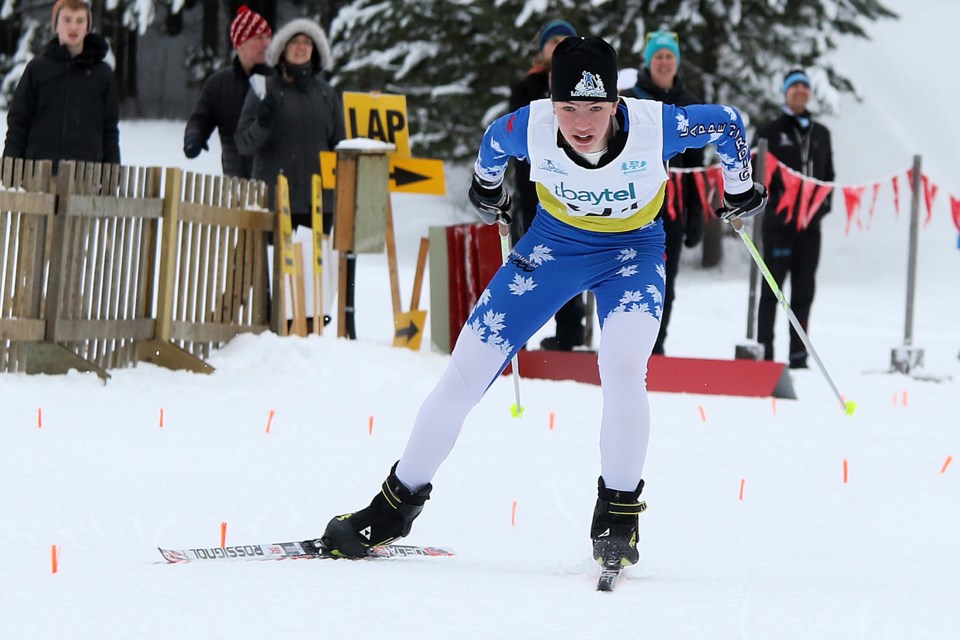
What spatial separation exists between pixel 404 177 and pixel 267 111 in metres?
1.16

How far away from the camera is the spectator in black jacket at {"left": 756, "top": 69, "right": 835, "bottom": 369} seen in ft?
33.8

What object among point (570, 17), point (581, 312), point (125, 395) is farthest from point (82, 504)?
point (570, 17)

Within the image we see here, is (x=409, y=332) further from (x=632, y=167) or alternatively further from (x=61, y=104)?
(x=632, y=167)

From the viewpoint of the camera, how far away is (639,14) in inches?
712

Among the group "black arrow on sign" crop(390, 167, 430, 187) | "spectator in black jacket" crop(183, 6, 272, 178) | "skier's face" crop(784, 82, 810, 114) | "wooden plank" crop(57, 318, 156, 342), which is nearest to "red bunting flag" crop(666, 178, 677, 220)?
"skier's face" crop(784, 82, 810, 114)

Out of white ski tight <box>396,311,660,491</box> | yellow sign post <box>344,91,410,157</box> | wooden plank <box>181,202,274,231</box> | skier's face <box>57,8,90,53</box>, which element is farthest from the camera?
yellow sign post <box>344,91,410,157</box>

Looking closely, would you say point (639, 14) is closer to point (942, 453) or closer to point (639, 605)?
point (942, 453)

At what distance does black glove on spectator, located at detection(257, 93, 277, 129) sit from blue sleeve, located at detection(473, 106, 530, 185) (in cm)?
437

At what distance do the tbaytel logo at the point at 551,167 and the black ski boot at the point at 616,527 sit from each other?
3.17ft

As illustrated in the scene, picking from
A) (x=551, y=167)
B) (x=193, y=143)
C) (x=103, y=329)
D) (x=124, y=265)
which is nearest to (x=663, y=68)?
(x=193, y=143)

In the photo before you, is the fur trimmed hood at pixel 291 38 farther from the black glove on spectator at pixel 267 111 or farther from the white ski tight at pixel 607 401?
the white ski tight at pixel 607 401

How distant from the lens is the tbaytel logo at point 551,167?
4355 mm

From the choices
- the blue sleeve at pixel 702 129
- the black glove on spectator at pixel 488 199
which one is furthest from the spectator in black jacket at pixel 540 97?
the blue sleeve at pixel 702 129

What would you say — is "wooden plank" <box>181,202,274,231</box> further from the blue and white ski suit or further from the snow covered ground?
the blue and white ski suit
